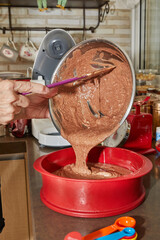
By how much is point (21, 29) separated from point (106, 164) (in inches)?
81.7

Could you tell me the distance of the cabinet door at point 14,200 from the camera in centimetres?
158

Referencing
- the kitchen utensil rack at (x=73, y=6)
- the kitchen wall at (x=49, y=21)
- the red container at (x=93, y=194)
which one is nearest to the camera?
the red container at (x=93, y=194)

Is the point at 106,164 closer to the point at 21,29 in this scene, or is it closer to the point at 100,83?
the point at 100,83

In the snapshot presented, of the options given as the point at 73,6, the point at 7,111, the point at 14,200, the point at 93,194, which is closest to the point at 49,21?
the point at 73,6

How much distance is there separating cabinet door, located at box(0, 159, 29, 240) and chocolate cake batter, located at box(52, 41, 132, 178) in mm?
658

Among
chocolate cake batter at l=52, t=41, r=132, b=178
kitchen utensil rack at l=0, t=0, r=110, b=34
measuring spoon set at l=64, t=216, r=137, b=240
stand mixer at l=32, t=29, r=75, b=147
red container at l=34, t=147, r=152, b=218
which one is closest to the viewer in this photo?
measuring spoon set at l=64, t=216, r=137, b=240

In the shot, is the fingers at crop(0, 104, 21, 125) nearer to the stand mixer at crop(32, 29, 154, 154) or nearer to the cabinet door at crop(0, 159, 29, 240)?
the stand mixer at crop(32, 29, 154, 154)

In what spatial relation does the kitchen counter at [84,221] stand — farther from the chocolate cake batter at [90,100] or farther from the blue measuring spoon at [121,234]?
the chocolate cake batter at [90,100]

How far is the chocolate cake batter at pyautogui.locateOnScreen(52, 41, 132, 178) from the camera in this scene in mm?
936

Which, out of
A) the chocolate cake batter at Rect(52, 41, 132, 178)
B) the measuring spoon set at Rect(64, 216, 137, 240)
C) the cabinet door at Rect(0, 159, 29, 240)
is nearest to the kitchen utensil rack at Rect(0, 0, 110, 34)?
the cabinet door at Rect(0, 159, 29, 240)

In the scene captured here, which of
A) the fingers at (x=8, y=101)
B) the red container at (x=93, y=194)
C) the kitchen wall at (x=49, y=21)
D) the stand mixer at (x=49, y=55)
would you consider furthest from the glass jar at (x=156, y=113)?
the kitchen wall at (x=49, y=21)

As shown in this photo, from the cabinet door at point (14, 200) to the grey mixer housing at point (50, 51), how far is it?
20.7 inches

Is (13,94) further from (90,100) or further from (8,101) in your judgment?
(90,100)

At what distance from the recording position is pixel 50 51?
4.79 feet
